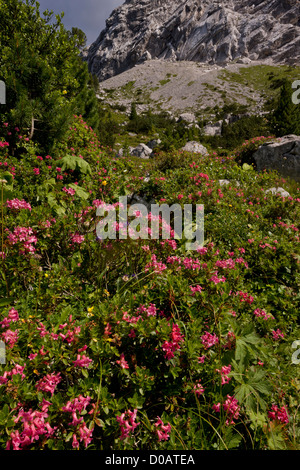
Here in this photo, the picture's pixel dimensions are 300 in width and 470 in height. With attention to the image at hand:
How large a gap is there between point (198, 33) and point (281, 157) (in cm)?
15687

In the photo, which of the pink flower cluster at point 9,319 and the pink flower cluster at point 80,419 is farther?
the pink flower cluster at point 9,319

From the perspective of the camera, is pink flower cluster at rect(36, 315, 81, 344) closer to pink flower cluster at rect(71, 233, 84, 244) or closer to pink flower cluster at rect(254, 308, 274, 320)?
pink flower cluster at rect(71, 233, 84, 244)

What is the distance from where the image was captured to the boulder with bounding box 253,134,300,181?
9461mm

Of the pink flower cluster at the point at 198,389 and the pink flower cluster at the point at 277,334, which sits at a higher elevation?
the pink flower cluster at the point at 198,389

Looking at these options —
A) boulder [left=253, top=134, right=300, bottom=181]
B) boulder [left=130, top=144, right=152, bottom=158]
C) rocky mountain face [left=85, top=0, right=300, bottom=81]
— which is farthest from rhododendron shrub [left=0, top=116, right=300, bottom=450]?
rocky mountain face [left=85, top=0, right=300, bottom=81]

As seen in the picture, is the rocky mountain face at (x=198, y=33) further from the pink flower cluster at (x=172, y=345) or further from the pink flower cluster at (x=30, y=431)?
the pink flower cluster at (x=30, y=431)

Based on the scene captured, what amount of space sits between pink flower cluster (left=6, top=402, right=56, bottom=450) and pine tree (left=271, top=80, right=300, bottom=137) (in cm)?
2267

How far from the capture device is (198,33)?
125562mm

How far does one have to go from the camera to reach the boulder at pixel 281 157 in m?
9.46

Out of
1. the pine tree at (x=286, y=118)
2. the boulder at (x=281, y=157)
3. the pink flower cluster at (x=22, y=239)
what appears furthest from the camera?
the pine tree at (x=286, y=118)

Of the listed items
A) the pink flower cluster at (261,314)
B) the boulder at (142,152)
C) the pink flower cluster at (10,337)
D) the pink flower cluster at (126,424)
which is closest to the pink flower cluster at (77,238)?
the pink flower cluster at (10,337)

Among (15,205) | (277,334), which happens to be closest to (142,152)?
(15,205)

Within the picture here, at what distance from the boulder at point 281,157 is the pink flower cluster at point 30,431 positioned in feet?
34.3
